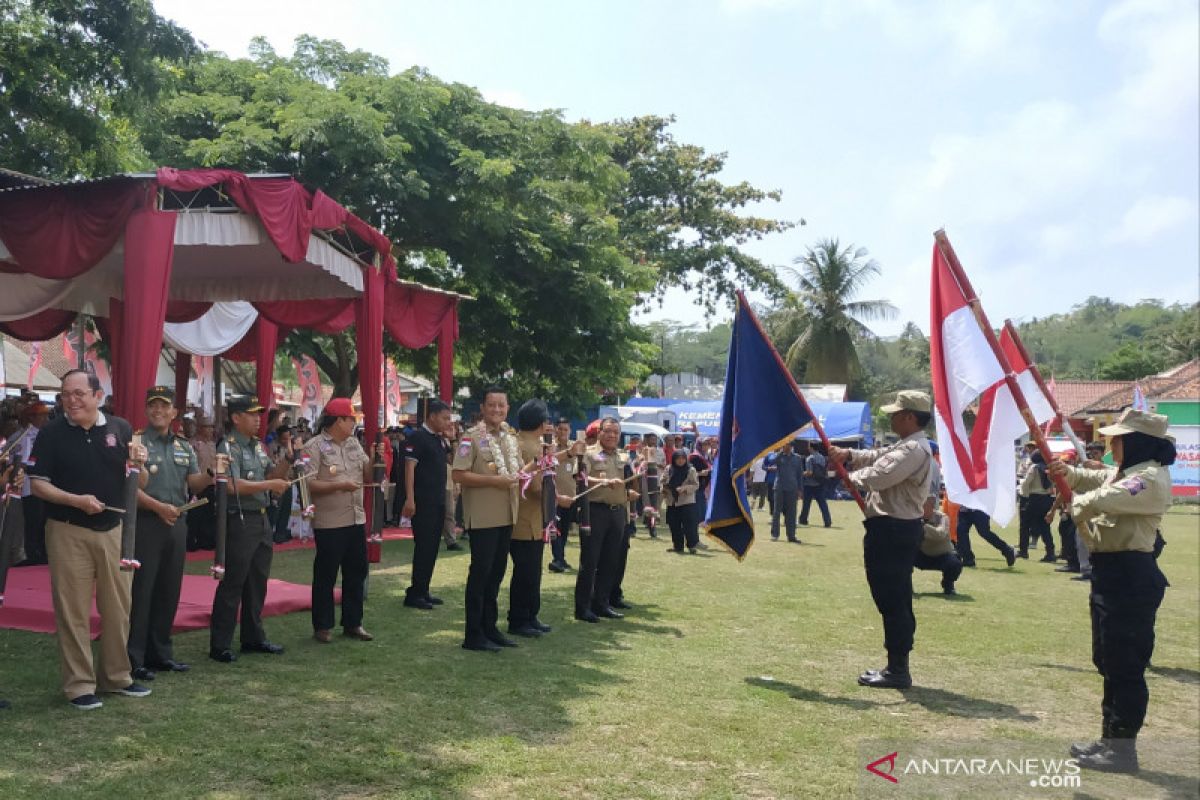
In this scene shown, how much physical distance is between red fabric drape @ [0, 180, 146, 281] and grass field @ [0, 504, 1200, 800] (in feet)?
9.88

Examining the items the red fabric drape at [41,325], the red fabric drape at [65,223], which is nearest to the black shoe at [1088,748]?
the red fabric drape at [65,223]

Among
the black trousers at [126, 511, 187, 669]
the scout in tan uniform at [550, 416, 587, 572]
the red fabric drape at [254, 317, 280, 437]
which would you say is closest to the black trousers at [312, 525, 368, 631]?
the black trousers at [126, 511, 187, 669]

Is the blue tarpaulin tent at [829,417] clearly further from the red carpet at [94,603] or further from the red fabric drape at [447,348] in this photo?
the red carpet at [94,603]

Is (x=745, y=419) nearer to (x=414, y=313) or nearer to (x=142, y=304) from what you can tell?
(x=142, y=304)

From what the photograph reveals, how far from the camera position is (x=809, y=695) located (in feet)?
22.0

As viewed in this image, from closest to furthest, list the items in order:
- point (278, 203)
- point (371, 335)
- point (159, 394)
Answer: point (159, 394)
point (278, 203)
point (371, 335)

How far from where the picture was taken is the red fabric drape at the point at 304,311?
501 inches

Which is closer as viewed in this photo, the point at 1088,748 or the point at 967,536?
the point at 1088,748

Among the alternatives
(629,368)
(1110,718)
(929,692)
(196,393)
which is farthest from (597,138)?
(1110,718)

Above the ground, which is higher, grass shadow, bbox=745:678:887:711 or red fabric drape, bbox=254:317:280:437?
red fabric drape, bbox=254:317:280:437

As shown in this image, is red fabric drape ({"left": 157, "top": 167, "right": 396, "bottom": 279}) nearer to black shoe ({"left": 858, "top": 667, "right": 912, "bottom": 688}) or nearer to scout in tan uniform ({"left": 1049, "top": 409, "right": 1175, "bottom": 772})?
black shoe ({"left": 858, "top": 667, "right": 912, "bottom": 688})

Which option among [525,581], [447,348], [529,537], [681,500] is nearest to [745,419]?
[529,537]

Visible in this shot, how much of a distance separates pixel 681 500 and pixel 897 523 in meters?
8.46

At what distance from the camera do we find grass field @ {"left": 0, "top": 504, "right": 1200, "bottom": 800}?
4.70 meters
